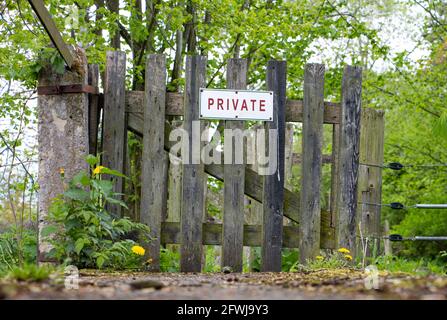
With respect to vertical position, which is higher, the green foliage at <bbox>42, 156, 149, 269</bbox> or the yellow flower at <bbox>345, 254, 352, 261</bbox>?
the green foliage at <bbox>42, 156, 149, 269</bbox>

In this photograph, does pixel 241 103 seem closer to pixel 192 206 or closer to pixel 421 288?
pixel 192 206

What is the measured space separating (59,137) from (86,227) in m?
1.12

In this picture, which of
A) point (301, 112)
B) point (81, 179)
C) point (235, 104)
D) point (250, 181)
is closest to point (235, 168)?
point (250, 181)

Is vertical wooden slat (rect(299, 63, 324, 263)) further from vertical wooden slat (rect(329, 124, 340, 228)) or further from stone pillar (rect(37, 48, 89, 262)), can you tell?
stone pillar (rect(37, 48, 89, 262))

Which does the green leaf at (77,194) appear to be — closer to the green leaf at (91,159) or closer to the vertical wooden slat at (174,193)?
the green leaf at (91,159)

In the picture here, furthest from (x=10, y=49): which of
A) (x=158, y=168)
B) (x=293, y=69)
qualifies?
(x=293, y=69)

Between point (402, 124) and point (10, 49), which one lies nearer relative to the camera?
point (10, 49)

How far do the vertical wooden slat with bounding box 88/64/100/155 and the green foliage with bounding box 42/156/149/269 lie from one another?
76cm

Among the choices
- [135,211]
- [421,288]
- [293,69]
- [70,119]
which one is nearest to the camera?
[421,288]

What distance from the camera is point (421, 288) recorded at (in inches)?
144

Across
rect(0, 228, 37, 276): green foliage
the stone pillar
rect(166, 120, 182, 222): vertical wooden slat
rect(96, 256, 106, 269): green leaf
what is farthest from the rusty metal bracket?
rect(166, 120, 182, 222): vertical wooden slat

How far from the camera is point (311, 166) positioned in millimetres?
7230

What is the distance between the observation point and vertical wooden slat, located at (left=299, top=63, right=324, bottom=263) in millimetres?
7207

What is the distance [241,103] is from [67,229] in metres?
2.08
